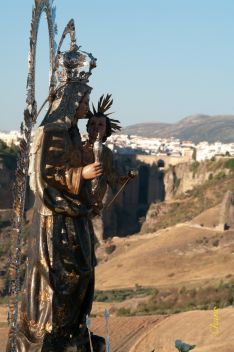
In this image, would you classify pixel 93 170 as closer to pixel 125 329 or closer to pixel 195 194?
pixel 125 329

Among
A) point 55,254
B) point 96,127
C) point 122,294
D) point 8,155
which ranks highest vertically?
point 96,127

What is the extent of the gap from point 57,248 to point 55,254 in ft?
0.11

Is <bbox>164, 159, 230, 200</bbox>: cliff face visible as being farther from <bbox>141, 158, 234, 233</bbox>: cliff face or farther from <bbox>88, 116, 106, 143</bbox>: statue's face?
<bbox>88, 116, 106, 143</bbox>: statue's face

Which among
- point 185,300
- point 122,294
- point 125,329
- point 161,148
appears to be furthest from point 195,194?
point 125,329

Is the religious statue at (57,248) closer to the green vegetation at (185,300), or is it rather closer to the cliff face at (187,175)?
the green vegetation at (185,300)

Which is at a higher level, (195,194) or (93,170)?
(93,170)

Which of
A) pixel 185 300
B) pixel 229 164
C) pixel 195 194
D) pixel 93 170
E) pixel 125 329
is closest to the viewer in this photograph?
pixel 93 170

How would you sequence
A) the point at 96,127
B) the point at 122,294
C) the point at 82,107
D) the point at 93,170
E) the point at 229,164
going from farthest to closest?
the point at 229,164
the point at 122,294
the point at 96,127
the point at 82,107
the point at 93,170

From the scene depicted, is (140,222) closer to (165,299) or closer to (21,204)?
(165,299)

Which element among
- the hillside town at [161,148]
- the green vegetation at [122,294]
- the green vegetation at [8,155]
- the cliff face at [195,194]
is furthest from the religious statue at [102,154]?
the green vegetation at [8,155]

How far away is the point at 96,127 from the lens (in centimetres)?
539

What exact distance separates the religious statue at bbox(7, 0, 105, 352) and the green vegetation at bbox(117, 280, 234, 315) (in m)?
17.7

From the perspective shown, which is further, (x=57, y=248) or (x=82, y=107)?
(x=82, y=107)

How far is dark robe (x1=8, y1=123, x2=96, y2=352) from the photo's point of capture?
16.3 feet
